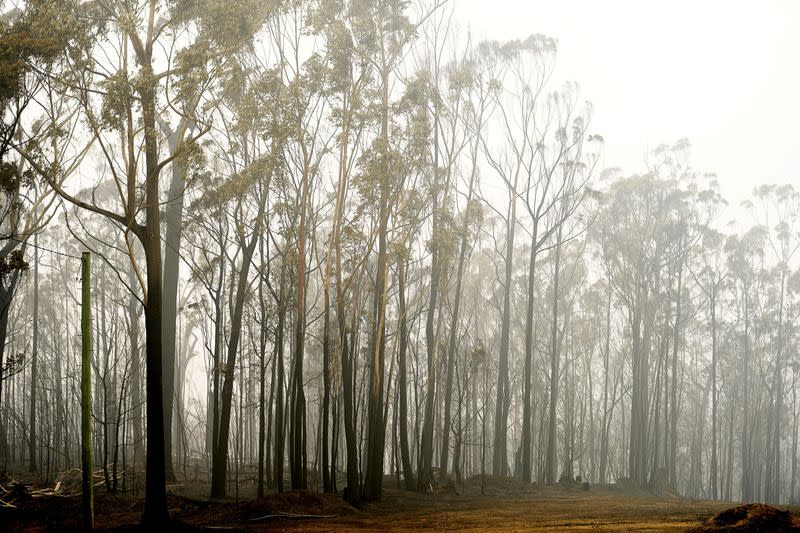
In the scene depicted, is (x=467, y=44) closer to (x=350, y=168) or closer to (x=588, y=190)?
(x=588, y=190)

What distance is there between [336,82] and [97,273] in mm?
22323

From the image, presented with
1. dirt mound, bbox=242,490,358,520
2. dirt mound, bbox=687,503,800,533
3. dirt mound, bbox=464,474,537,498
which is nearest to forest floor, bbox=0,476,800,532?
dirt mound, bbox=242,490,358,520

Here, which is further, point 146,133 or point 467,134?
point 467,134

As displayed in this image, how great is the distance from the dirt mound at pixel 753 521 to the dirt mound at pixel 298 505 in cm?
632

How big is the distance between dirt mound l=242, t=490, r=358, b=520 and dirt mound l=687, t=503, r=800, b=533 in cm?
632

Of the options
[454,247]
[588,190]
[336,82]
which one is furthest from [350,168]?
[588,190]

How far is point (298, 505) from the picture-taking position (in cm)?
1162

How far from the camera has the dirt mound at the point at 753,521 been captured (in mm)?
6680

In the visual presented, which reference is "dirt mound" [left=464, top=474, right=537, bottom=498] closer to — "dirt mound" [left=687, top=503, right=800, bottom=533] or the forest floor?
the forest floor

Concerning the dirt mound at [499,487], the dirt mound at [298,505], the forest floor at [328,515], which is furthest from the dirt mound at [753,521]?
the dirt mound at [499,487]

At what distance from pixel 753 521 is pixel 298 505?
723 cm

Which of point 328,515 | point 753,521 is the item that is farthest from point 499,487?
point 753,521

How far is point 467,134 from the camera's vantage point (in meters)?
21.3

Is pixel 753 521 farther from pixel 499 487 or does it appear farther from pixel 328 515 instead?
pixel 499 487
